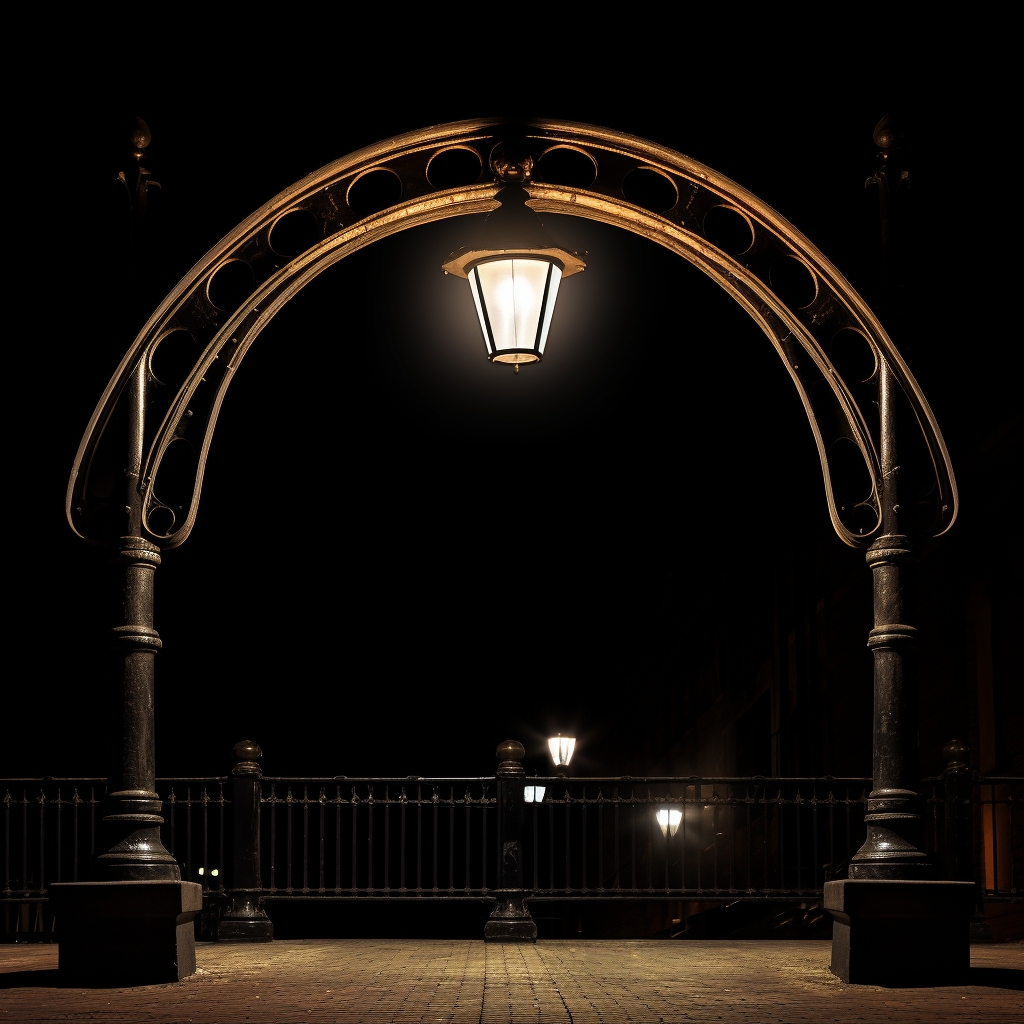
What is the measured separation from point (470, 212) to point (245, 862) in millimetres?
6756

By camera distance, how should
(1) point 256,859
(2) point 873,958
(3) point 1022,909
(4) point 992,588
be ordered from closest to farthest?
(2) point 873,958
(1) point 256,859
(3) point 1022,909
(4) point 992,588

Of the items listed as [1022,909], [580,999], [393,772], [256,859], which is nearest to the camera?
[580,999]

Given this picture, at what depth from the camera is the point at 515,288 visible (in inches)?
312

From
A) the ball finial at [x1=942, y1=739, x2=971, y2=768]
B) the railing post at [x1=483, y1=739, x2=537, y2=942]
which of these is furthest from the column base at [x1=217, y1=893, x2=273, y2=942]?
the ball finial at [x1=942, y1=739, x2=971, y2=768]

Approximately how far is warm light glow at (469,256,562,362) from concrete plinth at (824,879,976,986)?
3373 mm

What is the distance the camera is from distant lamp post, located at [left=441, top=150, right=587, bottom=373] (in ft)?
25.7

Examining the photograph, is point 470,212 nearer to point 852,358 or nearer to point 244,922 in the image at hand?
point 852,358

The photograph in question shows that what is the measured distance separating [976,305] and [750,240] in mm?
7403

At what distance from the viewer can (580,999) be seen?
7582 millimetres

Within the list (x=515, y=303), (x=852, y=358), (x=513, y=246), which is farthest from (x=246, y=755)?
(x=513, y=246)

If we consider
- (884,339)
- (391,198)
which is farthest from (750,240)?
(391,198)

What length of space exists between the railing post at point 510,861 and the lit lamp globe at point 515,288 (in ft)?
19.5

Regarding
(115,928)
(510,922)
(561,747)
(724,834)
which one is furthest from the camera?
(724,834)

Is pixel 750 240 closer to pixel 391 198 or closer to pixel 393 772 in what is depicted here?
pixel 391 198
